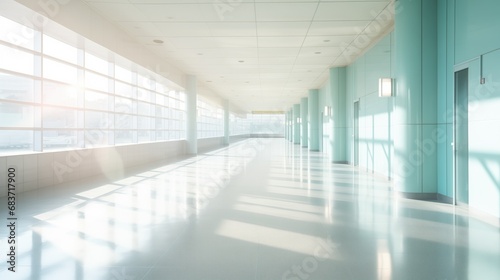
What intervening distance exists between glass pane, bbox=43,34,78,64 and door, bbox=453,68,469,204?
1084cm

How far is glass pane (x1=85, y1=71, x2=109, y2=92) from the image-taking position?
12.4m

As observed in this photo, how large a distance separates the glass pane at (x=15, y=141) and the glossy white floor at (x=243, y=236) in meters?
1.25

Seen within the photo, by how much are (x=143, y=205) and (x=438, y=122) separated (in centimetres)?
697

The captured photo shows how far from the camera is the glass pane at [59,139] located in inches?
393

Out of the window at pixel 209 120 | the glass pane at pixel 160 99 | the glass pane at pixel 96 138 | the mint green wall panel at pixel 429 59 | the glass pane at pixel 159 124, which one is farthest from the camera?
the window at pixel 209 120

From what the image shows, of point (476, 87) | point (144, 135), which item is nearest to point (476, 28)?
point (476, 87)

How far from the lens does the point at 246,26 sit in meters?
11.4

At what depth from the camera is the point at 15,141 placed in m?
8.80

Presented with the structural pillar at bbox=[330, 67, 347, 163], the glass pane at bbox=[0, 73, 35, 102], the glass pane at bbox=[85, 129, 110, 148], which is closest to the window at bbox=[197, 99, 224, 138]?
the structural pillar at bbox=[330, 67, 347, 163]

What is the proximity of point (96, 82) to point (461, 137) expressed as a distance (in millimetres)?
11970

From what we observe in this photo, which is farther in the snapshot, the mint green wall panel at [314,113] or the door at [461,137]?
the mint green wall panel at [314,113]

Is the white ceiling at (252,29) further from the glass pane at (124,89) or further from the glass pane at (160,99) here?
Answer: the glass pane at (160,99)

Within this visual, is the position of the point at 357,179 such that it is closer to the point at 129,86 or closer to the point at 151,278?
the point at 151,278

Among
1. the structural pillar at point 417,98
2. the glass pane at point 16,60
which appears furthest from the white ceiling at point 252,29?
the glass pane at point 16,60
